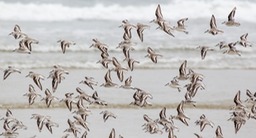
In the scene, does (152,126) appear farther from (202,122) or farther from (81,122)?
(81,122)

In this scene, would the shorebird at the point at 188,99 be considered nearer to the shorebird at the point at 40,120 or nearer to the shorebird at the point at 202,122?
the shorebird at the point at 202,122

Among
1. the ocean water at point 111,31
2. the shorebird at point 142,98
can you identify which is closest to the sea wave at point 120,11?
the ocean water at point 111,31

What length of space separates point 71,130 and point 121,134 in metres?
0.75

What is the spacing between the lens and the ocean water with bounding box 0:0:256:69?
11.8 metres

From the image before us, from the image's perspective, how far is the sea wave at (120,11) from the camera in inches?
591

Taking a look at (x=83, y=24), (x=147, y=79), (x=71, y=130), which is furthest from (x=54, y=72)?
(x=83, y=24)

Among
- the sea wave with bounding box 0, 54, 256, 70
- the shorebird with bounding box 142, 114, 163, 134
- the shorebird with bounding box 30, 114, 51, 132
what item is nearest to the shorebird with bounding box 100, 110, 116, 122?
the shorebird with bounding box 142, 114, 163, 134

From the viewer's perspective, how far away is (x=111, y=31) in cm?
1374

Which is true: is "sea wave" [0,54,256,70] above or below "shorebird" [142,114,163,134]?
above

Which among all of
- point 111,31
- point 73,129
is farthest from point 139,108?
point 111,31

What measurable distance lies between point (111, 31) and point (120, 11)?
183cm

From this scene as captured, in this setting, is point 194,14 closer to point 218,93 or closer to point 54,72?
point 218,93

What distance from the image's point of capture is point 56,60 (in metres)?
11.8

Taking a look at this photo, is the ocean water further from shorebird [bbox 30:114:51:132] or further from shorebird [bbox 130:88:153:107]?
shorebird [bbox 130:88:153:107]
